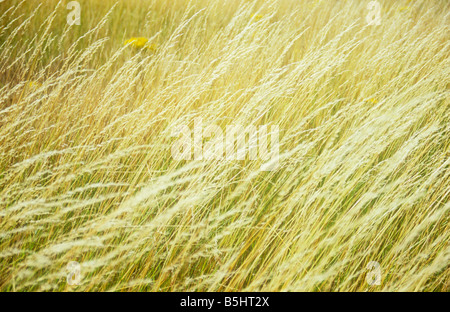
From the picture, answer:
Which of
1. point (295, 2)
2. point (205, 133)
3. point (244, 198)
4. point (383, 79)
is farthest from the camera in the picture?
point (295, 2)

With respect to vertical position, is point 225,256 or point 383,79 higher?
point 383,79

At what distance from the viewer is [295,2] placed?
376cm

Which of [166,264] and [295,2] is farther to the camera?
[295,2]

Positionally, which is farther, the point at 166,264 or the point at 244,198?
the point at 244,198

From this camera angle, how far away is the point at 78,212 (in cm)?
122

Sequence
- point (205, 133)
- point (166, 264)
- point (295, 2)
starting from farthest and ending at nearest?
1. point (295, 2)
2. point (205, 133)
3. point (166, 264)

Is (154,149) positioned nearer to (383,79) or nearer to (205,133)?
(205,133)

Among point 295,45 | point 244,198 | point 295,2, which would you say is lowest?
point 244,198

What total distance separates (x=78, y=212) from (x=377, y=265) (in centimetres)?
118
